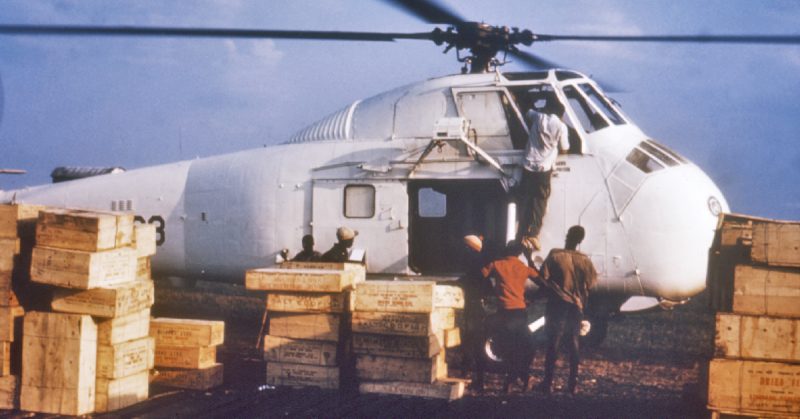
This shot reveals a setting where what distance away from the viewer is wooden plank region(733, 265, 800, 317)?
7.40m

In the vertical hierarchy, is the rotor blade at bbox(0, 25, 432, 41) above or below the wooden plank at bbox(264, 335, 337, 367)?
above

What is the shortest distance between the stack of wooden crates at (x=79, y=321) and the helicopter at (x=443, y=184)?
2652 mm

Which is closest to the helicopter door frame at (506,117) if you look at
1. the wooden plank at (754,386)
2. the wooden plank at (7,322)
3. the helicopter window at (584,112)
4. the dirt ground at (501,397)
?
the helicopter window at (584,112)

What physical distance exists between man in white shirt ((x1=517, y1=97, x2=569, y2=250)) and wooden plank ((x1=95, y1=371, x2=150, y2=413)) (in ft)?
17.3

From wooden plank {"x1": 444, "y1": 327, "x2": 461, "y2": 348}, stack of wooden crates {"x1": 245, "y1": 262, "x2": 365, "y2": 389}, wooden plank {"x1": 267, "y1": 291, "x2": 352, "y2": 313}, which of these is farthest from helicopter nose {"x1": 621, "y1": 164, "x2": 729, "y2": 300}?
wooden plank {"x1": 267, "y1": 291, "x2": 352, "y2": 313}

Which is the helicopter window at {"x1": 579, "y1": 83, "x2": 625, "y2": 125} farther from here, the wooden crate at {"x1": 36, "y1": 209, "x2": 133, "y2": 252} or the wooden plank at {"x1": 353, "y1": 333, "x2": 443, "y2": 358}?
the wooden crate at {"x1": 36, "y1": 209, "x2": 133, "y2": 252}

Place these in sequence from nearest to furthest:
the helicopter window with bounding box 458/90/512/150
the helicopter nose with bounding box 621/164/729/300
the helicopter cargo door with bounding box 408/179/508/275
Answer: the helicopter nose with bounding box 621/164/729/300 < the helicopter window with bounding box 458/90/512/150 < the helicopter cargo door with bounding box 408/179/508/275

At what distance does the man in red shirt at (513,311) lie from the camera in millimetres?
9391

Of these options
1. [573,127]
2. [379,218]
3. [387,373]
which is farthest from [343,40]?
[387,373]

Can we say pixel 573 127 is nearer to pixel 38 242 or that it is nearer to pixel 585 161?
pixel 585 161

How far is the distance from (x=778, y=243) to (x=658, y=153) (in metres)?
3.57

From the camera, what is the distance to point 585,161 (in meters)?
10.7

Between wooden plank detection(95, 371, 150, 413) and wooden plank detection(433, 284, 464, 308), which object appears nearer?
wooden plank detection(95, 371, 150, 413)

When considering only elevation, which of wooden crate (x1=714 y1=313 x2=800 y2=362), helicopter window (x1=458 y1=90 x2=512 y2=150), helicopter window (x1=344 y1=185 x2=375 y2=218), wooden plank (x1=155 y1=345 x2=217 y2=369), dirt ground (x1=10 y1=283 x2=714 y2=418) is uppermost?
helicopter window (x1=458 y1=90 x2=512 y2=150)
